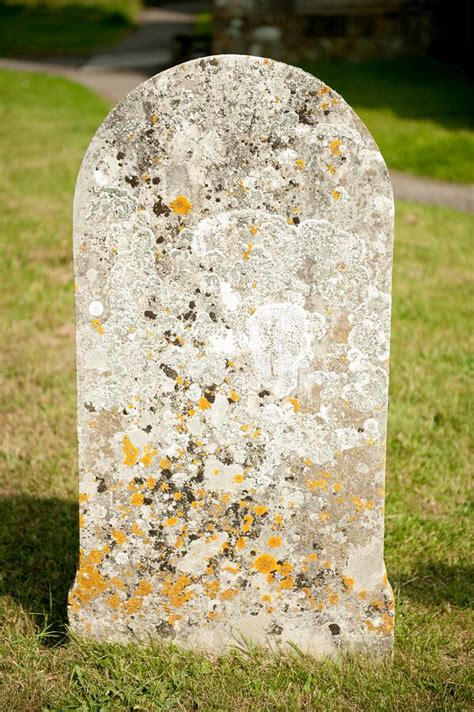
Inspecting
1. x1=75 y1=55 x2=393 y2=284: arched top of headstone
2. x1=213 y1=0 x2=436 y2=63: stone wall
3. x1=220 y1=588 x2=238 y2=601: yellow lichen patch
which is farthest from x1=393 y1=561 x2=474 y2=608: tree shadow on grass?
x1=213 y1=0 x2=436 y2=63: stone wall

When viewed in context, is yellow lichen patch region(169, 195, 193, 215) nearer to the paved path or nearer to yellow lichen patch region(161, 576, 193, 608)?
yellow lichen patch region(161, 576, 193, 608)

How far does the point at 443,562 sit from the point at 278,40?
15389 mm

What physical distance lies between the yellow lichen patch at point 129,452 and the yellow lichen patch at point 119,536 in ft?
0.73

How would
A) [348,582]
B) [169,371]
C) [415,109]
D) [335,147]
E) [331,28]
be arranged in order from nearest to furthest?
1. [335,147]
2. [169,371]
3. [348,582]
4. [415,109]
5. [331,28]

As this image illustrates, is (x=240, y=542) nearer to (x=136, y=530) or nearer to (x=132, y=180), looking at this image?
(x=136, y=530)

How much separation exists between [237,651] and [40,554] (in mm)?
1059

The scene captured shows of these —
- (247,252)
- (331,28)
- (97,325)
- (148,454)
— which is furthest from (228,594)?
(331,28)

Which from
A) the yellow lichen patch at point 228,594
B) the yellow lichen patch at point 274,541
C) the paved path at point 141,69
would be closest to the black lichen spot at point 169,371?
the yellow lichen patch at point 274,541

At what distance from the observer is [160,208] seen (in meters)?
A: 2.71

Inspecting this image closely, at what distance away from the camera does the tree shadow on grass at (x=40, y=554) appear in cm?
328

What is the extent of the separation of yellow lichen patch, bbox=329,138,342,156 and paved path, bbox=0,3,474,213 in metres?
7.51

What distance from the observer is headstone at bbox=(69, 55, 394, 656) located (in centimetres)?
269

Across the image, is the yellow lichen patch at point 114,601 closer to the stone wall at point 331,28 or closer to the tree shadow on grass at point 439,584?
the tree shadow on grass at point 439,584

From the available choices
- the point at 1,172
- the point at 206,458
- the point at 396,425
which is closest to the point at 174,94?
the point at 206,458
